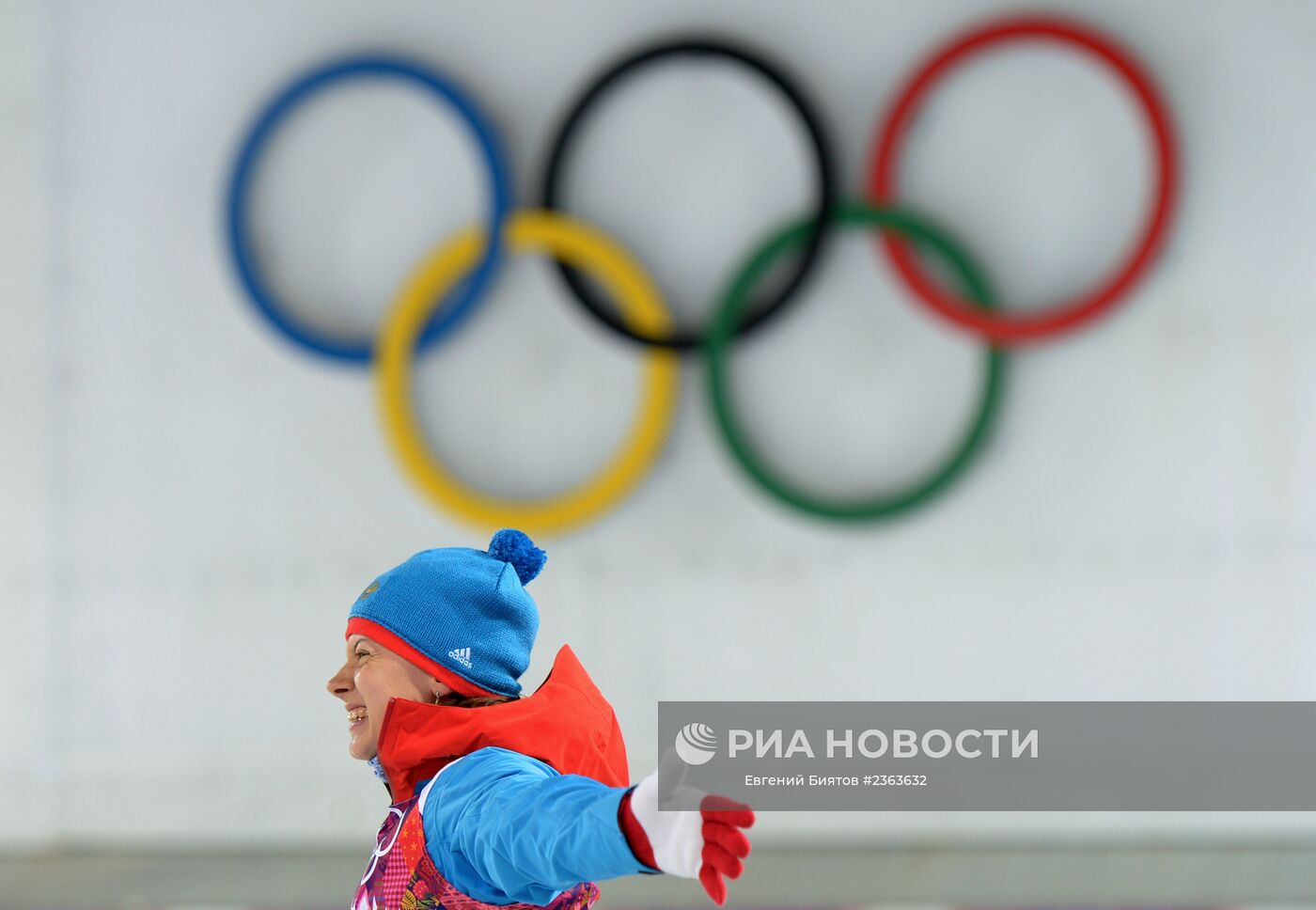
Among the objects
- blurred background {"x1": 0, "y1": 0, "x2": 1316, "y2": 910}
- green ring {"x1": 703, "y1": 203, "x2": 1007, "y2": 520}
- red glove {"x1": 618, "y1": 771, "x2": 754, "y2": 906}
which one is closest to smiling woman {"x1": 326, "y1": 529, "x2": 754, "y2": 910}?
red glove {"x1": 618, "y1": 771, "x2": 754, "y2": 906}

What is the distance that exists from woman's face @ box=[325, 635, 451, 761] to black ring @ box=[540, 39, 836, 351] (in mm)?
1895

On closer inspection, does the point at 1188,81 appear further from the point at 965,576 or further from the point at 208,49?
the point at 208,49

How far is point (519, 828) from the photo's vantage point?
919 mm

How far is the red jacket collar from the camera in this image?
110cm

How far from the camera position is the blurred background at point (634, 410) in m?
3.05

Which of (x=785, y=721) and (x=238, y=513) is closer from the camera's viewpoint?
(x=785, y=721)

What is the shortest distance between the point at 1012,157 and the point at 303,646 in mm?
1982

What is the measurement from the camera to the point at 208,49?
3252 millimetres

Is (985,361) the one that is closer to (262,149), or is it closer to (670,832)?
(262,149)

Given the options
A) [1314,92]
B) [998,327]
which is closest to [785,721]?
[998,327]

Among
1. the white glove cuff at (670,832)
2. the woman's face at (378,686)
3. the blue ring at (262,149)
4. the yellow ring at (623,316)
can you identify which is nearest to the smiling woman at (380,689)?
the woman's face at (378,686)

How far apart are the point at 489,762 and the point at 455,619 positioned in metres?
0.20

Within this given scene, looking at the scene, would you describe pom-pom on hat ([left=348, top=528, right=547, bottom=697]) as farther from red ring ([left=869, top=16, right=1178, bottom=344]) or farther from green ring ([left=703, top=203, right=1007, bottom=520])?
red ring ([left=869, top=16, right=1178, bottom=344])

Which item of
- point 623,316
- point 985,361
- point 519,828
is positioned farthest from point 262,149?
point 519,828
